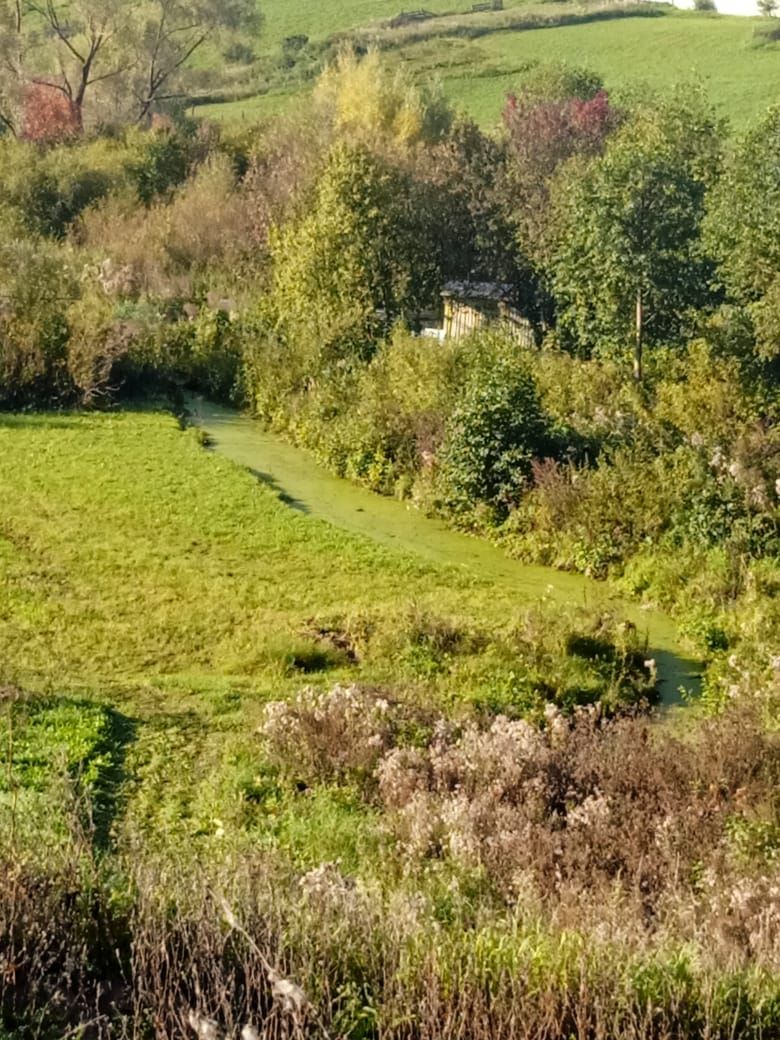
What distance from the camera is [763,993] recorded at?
6004mm

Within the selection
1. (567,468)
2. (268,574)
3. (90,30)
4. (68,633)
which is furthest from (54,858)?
(90,30)

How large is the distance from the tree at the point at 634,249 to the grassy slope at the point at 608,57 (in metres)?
31.5

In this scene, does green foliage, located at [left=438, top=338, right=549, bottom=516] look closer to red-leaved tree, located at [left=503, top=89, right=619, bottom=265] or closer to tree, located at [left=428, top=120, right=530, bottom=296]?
red-leaved tree, located at [left=503, top=89, right=619, bottom=265]

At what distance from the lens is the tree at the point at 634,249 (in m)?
24.0

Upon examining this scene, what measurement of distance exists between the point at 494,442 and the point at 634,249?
19.9ft

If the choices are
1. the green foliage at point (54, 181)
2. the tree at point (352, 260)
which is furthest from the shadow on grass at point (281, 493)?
the green foliage at point (54, 181)

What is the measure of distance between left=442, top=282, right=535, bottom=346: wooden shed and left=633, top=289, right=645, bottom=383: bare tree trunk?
6.75 m

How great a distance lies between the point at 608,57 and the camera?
68.2 m

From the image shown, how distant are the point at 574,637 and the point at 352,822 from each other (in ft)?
16.9

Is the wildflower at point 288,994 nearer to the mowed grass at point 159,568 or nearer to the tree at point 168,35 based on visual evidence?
the mowed grass at point 159,568

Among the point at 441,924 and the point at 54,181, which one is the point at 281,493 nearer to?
the point at 441,924

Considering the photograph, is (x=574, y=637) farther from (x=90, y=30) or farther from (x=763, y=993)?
(x=90, y=30)

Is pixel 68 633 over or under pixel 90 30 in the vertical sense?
under

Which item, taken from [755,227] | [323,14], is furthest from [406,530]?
[323,14]
